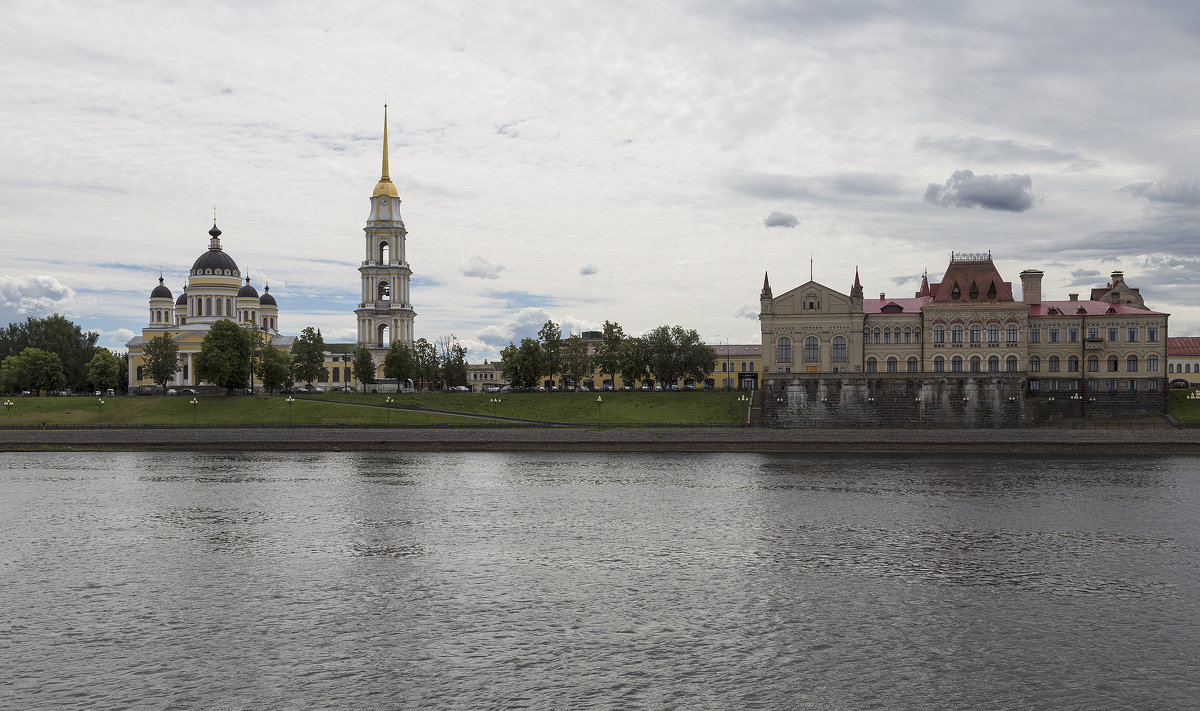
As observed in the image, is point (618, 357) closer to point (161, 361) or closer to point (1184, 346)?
point (161, 361)

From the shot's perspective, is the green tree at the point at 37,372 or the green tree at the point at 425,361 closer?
the green tree at the point at 37,372

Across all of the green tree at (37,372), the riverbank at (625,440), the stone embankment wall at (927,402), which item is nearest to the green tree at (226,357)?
the green tree at (37,372)

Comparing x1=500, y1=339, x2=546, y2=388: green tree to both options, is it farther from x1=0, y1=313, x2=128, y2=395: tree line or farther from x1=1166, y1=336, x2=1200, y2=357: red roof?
x1=1166, y1=336, x2=1200, y2=357: red roof

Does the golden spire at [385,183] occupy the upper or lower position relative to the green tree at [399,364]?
upper

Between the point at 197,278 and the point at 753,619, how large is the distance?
142 m

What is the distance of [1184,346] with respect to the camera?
134 metres

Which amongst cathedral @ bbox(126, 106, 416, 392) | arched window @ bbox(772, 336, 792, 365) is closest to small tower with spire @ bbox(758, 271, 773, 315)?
arched window @ bbox(772, 336, 792, 365)

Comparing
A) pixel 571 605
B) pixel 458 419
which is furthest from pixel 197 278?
pixel 571 605

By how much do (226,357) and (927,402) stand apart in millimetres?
74842

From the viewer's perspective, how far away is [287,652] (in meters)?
19.2

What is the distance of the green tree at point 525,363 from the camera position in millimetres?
108875

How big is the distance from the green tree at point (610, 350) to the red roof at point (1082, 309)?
48036 millimetres

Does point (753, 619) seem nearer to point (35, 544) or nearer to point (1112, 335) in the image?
point (35, 544)

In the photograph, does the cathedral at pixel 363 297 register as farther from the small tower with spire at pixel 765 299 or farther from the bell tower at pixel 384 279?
the small tower with spire at pixel 765 299
